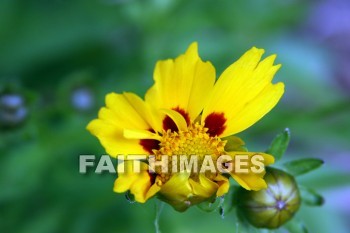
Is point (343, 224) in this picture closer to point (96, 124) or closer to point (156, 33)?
point (156, 33)

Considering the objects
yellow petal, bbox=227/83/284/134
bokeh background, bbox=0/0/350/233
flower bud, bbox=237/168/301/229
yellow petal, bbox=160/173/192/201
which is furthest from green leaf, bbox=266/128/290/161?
bokeh background, bbox=0/0/350/233

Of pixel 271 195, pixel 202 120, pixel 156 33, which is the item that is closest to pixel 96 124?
pixel 202 120

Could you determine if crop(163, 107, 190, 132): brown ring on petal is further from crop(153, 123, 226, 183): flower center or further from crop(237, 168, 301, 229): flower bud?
crop(237, 168, 301, 229): flower bud

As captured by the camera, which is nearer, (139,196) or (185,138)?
(139,196)

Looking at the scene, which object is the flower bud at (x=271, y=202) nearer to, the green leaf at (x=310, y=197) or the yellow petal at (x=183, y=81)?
the green leaf at (x=310, y=197)

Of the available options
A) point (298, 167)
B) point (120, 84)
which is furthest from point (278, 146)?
point (120, 84)

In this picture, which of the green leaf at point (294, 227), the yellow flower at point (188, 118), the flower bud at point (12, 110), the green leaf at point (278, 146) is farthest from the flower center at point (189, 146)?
the flower bud at point (12, 110)
